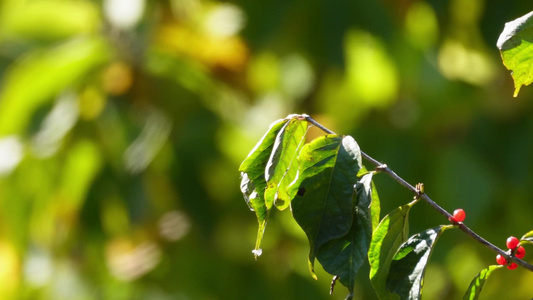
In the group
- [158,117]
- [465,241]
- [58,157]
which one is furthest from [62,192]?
[465,241]

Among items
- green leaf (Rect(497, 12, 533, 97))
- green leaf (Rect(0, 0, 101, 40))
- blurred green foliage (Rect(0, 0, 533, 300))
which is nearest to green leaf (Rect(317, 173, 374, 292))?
green leaf (Rect(497, 12, 533, 97))

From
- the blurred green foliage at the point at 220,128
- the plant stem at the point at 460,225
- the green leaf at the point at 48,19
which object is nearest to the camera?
the plant stem at the point at 460,225

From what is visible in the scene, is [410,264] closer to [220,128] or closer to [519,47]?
[519,47]

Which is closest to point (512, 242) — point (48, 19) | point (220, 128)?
point (220, 128)

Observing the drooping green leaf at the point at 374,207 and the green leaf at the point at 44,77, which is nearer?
the drooping green leaf at the point at 374,207

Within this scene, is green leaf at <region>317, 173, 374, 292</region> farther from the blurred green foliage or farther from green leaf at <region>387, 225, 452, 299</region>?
the blurred green foliage

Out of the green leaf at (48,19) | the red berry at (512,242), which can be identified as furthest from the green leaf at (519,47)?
the green leaf at (48,19)

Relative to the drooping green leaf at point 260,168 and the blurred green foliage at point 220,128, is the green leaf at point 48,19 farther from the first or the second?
the drooping green leaf at point 260,168
